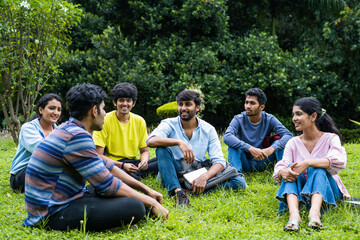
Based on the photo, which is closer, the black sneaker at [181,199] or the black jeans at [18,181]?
the black sneaker at [181,199]

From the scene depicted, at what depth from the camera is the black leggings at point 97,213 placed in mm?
3209

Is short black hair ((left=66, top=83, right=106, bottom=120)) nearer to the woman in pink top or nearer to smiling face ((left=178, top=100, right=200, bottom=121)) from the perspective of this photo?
smiling face ((left=178, top=100, right=200, bottom=121))

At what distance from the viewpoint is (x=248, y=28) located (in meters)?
15.6

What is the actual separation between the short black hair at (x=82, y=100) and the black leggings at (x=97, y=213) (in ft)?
2.56

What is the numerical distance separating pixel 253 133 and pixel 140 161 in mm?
1872

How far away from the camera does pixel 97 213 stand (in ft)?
10.6

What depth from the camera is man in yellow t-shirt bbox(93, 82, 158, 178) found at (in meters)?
5.32

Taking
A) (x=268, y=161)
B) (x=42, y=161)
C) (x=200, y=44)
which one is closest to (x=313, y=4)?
(x=200, y=44)

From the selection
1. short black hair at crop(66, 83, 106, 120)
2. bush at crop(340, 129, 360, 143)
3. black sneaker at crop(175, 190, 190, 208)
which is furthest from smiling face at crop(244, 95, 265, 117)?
bush at crop(340, 129, 360, 143)

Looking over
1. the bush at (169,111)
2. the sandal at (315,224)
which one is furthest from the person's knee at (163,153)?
the bush at (169,111)

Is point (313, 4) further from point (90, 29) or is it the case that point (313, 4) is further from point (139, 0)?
point (90, 29)

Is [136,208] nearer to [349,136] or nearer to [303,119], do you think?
[303,119]

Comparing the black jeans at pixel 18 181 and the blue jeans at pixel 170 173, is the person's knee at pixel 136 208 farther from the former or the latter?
the black jeans at pixel 18 181

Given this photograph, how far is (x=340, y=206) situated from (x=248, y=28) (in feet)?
42.2
